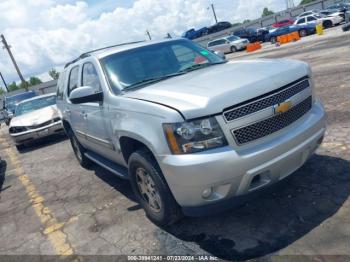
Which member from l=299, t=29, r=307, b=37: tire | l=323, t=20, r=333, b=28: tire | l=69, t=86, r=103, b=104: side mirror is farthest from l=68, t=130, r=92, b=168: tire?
l=323, t=20, r=333, b=28: tire

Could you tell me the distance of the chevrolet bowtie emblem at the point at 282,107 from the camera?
321 centimetres

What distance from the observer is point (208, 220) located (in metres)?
3.81

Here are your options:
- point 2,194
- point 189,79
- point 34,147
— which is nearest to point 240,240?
point 189,79

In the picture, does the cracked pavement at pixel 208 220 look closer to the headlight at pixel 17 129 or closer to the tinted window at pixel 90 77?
the tinted window at pixel 90 77

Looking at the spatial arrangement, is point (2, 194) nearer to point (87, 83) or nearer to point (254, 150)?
point (87, 83)

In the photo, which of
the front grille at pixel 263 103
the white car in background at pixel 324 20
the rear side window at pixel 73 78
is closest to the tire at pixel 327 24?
the white car in background at pixel 324 20

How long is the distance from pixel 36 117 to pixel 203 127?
28.7 ft

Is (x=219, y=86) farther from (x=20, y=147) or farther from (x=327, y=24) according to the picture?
(x=327, y=24)

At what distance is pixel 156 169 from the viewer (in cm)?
341

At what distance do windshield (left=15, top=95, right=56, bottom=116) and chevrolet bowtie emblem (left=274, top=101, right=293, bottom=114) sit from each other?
9.70 meters

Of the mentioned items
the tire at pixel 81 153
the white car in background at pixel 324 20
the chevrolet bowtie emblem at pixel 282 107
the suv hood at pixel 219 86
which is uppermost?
the suv hood at pixel 219 86

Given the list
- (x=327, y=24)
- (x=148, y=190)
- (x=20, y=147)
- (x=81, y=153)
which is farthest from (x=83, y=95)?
(x=327, y=24)

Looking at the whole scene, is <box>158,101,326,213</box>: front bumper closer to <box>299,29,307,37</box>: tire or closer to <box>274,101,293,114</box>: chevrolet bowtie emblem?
<box>274,101,293,114</box>: chevrolet bowtie emblem

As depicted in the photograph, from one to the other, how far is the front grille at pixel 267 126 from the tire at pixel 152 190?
88 centimetres
